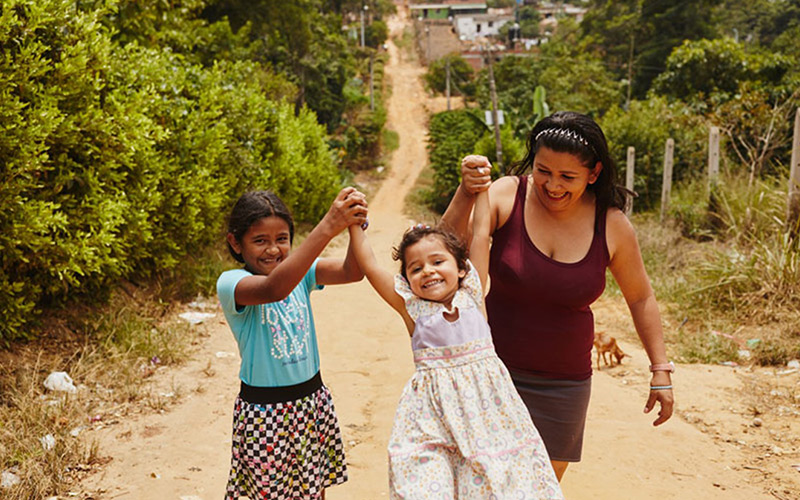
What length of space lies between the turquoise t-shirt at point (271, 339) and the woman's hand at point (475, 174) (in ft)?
2.63

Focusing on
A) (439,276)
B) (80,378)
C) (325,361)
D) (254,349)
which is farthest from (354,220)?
(325,361)

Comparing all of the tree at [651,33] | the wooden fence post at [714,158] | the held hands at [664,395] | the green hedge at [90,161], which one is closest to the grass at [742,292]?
the wooden fence post at [714,158]

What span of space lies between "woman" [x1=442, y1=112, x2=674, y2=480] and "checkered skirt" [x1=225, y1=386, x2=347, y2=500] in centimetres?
77

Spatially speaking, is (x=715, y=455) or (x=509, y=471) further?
(x=715, y=455)

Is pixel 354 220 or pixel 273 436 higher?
pixel 354 220

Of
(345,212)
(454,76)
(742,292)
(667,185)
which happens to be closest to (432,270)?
(345,212)

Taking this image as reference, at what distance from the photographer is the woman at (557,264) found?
2393 millimetres

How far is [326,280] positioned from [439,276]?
0.64 meters

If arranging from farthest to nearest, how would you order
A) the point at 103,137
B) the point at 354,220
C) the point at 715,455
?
the point at 103,137 → the point at 715,455 → the point at 354,220

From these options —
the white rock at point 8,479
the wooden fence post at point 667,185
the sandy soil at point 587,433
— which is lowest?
the sandy soil at point 587,433

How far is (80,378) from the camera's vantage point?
508cm

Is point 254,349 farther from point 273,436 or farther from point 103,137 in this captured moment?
point 103,137

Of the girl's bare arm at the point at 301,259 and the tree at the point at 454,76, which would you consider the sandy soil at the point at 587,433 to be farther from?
the tree at the point at 454,76

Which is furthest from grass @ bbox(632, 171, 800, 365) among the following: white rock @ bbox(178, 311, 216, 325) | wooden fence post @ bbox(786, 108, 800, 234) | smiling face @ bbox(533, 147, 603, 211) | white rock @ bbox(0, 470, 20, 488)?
white rock @ bbox(0, 470, 20, 488)
